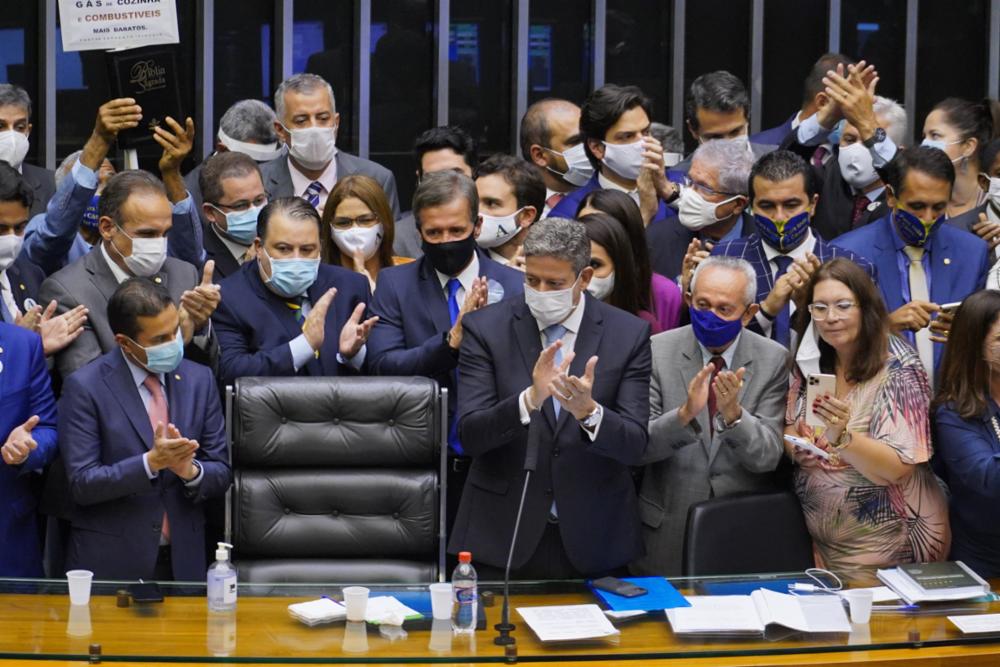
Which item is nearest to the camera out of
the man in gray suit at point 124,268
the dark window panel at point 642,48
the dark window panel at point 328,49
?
the man in gray suit at point 124,268

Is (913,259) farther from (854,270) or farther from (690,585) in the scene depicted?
(690,585)

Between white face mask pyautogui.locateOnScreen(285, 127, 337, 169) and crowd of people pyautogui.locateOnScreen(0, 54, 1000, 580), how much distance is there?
1.63 feet

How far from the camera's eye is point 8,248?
4879 mm

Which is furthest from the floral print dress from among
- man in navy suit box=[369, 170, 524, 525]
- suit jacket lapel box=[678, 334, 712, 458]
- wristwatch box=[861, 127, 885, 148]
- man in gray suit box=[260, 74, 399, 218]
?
man in gray suit box=[260, 74, 399, 218]

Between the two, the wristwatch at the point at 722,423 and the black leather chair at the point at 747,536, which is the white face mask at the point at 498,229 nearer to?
the wristwatch at the point at 722,423

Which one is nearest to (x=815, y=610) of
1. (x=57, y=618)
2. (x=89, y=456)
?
(x=57, y=618)

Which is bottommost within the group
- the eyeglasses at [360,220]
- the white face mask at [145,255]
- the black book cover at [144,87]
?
the white face mask at [145,255]

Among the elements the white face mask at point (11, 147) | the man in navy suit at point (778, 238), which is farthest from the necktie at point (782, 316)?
the white face mask at point (11, 147)

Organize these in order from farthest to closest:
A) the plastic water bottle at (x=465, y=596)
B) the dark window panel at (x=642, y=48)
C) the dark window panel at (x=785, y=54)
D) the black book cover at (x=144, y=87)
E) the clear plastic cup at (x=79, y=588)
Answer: the dark window panel at (x=785, y=54) < the dark window panel at (x=642, y=48) < the black book cover at (x=144, y=87) < the clear plastic cup at (x=79, y=588) < the plastic water bottle at (x=465, y=596)

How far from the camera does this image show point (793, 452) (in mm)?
4590

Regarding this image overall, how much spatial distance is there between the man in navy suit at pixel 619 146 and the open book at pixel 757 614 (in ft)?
7.87

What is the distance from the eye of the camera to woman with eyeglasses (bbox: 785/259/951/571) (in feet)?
14.7

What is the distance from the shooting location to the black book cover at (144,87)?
5.44 meters

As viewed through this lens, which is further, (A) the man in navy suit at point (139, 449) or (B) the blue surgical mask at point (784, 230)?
(B) the blue surgical mask at point (784, 230)
